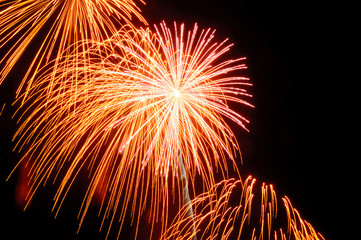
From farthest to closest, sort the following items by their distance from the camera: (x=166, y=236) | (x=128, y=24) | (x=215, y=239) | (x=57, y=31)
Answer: (x=215, y=239)
(x=166, y=236)
(x=128, y=24)
(x=57, y=31)

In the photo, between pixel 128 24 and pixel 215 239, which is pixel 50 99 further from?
pixel 215 239

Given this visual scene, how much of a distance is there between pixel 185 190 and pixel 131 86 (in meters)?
2.79

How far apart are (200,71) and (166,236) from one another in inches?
156

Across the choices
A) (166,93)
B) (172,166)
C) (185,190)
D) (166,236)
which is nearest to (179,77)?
(166,93)

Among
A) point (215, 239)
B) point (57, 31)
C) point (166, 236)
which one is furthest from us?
point (215, 239)

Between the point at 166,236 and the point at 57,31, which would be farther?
the point at 166,236

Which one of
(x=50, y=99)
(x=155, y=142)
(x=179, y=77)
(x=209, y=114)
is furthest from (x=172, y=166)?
(x=50, y=99)

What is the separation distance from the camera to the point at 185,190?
9.49m

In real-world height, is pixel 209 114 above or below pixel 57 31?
below

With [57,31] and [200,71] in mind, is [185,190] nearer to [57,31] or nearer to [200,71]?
[200,71]

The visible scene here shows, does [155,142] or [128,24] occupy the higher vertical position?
[128,24]

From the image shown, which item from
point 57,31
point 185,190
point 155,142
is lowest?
point 185,190

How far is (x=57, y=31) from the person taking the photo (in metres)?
8.14

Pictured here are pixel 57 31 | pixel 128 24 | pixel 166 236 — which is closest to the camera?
pixel 57 31
